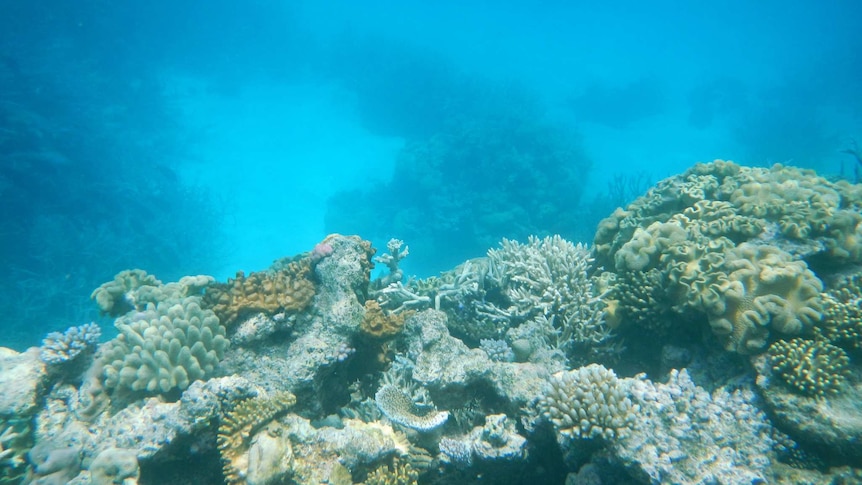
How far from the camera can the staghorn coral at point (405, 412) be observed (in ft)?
13.2

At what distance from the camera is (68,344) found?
473 cm

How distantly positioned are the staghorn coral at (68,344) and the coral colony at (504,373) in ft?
0.08

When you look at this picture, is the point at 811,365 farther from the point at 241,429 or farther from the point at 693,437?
the point at 241,429

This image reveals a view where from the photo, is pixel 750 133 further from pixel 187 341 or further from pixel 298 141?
pixel 298 141

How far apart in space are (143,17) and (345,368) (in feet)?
136

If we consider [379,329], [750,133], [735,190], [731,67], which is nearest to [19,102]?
[379,329]

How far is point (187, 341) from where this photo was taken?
172 inches

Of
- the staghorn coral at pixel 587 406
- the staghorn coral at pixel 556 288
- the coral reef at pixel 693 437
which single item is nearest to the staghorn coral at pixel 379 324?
the staghorn coral at pixel 556 288

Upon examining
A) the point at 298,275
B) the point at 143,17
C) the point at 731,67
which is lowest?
the point at 298,275

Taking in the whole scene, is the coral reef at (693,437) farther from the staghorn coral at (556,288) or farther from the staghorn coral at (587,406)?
the staghorn coral at (556,288)

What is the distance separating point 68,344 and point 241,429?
317cm

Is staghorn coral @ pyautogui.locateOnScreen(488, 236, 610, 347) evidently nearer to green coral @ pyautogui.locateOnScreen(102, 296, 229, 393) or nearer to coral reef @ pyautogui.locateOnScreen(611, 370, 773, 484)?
coral reef @ pyautogui.locateOnScreen(611, 370, 773, 484)

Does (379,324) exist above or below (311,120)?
below

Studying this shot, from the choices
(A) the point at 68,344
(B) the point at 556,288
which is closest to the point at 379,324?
(B) the point at 556,288
